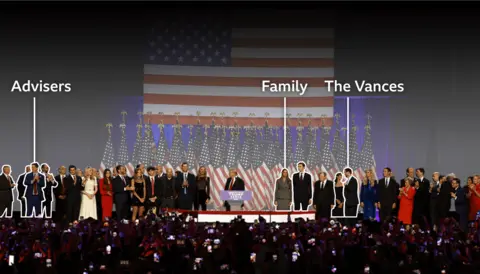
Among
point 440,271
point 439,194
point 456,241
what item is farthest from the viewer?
point 439,194

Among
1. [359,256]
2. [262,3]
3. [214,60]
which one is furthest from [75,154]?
[359,256]

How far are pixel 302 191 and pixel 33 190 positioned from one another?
16.2ft

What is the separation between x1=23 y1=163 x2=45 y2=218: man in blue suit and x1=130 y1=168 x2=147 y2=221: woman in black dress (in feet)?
5.53

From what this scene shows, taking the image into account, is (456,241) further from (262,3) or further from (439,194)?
(262,3)

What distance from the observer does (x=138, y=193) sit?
71.6 feet

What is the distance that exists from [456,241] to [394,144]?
13514 mm

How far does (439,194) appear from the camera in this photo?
21375 mm

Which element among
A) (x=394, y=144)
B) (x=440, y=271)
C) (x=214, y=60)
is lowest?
(x=440, y=271)

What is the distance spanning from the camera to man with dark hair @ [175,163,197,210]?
2197 centimetres

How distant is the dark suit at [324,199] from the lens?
21.4 metres

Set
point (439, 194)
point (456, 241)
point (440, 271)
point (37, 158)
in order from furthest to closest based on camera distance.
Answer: point (37, 158) → point (439, 194) → point (456, 241) → point (440, 271)

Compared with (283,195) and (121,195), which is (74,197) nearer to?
(121,195)

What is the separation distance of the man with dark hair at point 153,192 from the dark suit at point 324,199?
288 cm

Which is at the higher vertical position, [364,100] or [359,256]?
[364,100]
